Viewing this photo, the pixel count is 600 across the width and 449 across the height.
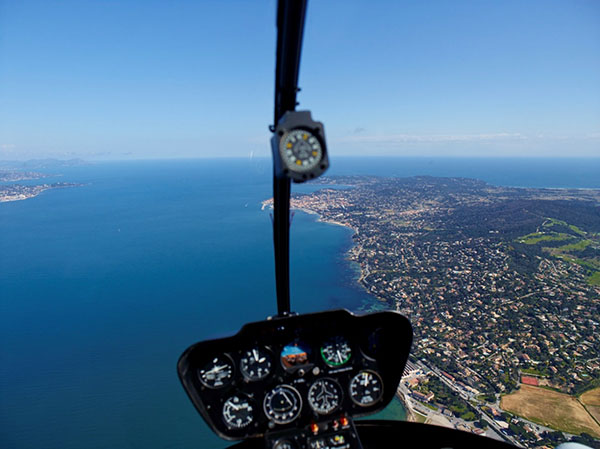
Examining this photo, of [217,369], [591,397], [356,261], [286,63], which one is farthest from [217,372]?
[356,261]

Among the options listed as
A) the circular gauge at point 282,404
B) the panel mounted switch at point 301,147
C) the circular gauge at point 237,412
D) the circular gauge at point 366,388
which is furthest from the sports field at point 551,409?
the panel mounted switch at point 301,147

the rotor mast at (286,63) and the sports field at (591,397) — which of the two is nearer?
the rotor mast at (286,63)

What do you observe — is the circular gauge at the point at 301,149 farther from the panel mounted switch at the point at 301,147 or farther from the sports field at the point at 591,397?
the sports field at the point at 591,397

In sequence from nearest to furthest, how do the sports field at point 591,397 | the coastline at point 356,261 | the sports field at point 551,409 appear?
the sports field at point 551,409
the coastline at point 356,261
the sports field at point 591,397

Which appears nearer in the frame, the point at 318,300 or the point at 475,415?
the point at 475,415

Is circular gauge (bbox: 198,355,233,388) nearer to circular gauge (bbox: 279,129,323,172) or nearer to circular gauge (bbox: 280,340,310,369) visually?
circular gauge (bbox: 280,340,310,369)

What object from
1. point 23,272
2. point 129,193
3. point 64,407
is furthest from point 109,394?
point 129,193

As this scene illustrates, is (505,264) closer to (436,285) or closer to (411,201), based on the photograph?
(436,285)
